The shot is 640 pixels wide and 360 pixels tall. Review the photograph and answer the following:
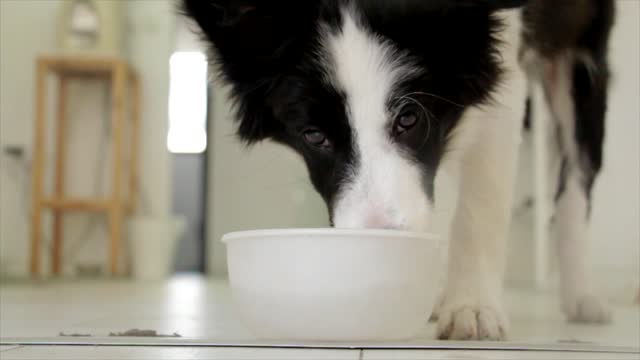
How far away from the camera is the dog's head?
1197mm

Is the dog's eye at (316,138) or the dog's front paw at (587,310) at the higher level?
the dog's eye at (316,138)

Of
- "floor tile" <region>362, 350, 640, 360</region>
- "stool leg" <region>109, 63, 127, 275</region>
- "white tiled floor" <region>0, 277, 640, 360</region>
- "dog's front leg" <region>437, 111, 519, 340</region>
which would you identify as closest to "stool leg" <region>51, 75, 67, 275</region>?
"stool leg" <region>109, 63, 127, 275</region>

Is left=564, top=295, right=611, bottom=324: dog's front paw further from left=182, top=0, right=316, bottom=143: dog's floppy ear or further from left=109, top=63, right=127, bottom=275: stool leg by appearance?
left=109, top=63, right=127, bottom=275: stool leg

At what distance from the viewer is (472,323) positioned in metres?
1.19

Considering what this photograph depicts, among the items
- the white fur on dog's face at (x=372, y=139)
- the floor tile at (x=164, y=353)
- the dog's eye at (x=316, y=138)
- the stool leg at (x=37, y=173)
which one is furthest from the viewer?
the stool leg at (x=37, y=173)

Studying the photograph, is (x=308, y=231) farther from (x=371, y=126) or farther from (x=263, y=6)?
(x=263, y=6)

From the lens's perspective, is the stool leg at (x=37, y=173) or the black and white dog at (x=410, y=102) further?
the stool leg at (x=37, y=173)

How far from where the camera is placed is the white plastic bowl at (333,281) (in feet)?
3.12

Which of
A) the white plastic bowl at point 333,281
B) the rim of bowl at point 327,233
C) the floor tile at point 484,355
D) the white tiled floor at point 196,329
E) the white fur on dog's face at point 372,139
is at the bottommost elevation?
the white tiled floor at point 196,329

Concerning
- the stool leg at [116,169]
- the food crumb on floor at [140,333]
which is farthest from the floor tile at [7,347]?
the stool leg at [116,169]

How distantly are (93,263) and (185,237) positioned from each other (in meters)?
0.91

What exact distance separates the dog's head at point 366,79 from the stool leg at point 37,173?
9.69 feet

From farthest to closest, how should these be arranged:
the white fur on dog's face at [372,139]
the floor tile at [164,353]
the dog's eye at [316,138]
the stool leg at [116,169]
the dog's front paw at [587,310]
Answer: the stool leg at [116,169]
the dog's front paw at [587,310]
the dog's eye at [316,138]
the white fur on dog's face at [372,139]
the floor tile at [164,353]

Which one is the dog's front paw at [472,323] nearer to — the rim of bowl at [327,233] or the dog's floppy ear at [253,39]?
the rim of bowl at [327,233]
